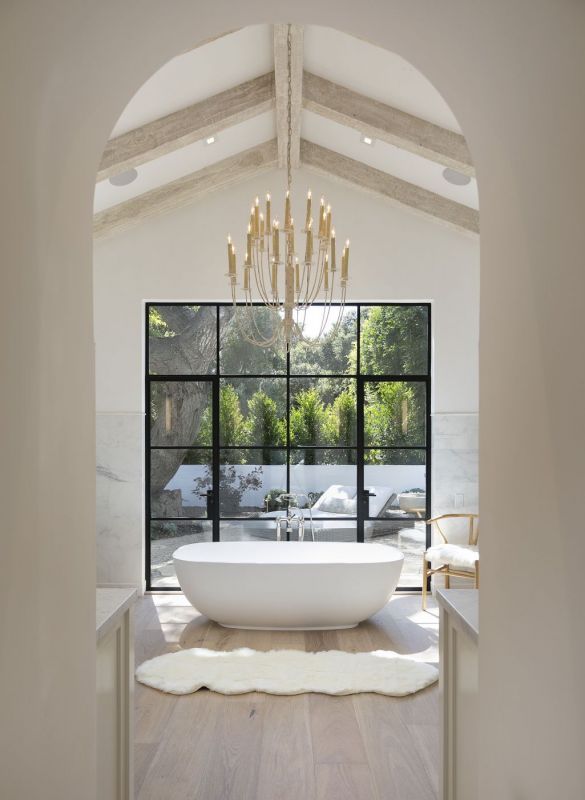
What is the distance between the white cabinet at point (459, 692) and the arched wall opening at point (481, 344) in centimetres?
26

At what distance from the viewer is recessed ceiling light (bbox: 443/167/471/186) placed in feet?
19.0

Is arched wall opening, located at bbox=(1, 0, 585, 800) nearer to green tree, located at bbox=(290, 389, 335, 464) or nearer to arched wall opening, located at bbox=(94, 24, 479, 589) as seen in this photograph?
arched wall opening, located at bbox=(94, 24, 479, 589)

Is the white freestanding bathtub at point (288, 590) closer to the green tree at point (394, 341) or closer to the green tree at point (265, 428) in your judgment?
the green tree at point (265, 428)

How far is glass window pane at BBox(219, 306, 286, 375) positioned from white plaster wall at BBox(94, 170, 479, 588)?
0.93 ft

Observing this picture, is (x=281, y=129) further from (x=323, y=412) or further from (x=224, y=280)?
(x=323, y=412)

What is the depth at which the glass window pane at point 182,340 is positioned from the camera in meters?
6.96

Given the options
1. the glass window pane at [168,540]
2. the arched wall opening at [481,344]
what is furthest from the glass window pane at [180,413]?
the arched wall opening at [481,344]

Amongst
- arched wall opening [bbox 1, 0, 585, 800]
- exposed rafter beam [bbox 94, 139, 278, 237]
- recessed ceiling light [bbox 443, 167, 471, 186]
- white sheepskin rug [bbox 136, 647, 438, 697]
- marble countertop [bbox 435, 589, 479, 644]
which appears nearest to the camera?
arched wall opening [bbox 1, 0, 585, 800]

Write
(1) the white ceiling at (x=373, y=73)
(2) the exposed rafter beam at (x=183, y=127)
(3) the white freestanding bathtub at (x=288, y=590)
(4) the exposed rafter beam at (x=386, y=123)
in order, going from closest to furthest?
(1) the white ceiling at (x=373, y=73) < (4) the exposed rafter beam at (x=386, y=123) < (2) the exposed rafter beam at (x=183, y=127) < (3) the white freestanding bathtub at (x=288, y=590)

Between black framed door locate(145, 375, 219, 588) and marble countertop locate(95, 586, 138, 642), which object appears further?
black framed door locate(145, 375, 219, 588)

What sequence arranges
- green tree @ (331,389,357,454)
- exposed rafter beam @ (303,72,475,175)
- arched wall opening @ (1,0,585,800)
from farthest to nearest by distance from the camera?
green tree @ (331,389,357,454)
exposed rafter beam @ (303,72,475,175)
arched wall opening @ (1,0,585,800)

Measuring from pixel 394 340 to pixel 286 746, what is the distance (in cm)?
415

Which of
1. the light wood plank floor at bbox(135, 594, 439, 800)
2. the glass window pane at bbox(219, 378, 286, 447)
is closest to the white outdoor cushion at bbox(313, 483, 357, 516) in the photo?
the glass window pane at bbox(219, 378, 286, 447)

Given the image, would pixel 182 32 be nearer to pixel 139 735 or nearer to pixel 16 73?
pixel 16 73
